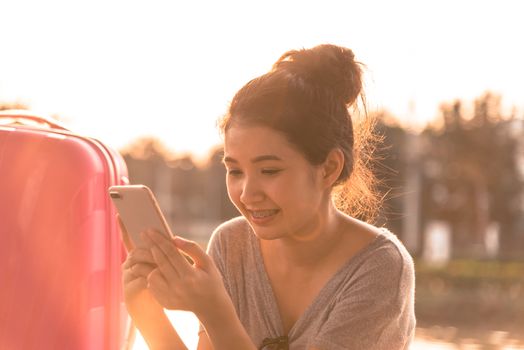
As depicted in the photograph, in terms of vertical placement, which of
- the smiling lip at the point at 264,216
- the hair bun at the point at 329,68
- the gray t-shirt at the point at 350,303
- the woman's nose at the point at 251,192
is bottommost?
the gray t-shirt at the point at 350,303

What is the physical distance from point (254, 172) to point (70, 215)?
1.43 ft

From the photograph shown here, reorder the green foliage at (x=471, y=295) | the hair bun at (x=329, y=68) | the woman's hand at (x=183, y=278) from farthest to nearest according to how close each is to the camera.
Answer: the green foliage at (x=471, y=295)
the hair bun at (x=329, y=68)
the woman's hand at (x=183, y=278)

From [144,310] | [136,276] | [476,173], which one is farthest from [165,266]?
[476,173]

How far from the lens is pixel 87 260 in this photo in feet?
6.68

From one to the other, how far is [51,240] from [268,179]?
51 cm

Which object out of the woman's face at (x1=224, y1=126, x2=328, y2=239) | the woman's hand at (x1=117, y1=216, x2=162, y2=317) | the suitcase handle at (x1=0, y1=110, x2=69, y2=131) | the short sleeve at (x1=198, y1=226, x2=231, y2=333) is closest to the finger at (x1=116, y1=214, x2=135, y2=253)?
the woman's hand at (x1=117, y1=216, x2=162, y2=317)

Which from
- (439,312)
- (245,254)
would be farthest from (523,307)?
(245,254)

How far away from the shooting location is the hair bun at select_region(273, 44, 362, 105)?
6.57 feet

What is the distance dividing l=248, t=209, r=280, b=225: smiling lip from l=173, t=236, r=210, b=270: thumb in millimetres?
143

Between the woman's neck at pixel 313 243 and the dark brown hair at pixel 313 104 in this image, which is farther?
the woman's neck at pixel 313 243

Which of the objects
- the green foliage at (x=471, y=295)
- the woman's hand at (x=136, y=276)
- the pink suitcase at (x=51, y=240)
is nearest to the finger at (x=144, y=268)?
the woman's hand at (x=136, y=276)

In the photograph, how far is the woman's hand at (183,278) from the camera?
1.77 metres

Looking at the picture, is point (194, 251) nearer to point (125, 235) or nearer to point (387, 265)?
point (125, 235)

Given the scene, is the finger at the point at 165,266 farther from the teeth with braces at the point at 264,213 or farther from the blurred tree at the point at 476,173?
the blurred tree at the point at 476,173
